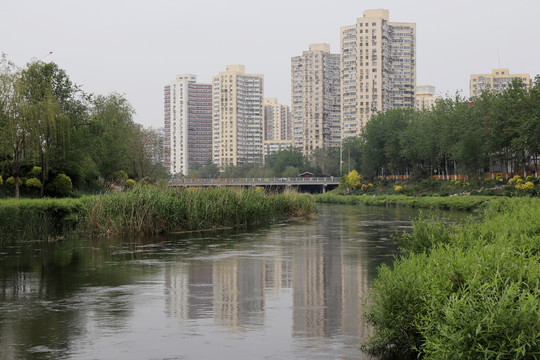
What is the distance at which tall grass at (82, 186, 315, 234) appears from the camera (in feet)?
84.0

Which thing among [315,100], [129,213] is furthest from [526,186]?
[315,100]

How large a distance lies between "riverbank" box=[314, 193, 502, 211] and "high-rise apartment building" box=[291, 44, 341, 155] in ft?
→ 331

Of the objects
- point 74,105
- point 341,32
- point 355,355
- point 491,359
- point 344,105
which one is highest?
point 341,32

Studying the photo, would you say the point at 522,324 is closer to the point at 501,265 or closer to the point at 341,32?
the point at 501,265

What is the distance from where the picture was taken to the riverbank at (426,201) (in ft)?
177

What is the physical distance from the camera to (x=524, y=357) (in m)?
5.54

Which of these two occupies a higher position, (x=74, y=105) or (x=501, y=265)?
(x=74, y=105)

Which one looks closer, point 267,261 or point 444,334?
point 444,334

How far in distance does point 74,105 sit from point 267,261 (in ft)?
134

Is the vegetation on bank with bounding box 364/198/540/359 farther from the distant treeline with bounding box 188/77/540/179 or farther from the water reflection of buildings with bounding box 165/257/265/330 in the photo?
the distant treeline with bounding box 188/77/540/179

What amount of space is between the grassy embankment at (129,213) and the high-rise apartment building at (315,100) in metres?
160

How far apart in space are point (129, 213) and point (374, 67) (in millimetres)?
146651

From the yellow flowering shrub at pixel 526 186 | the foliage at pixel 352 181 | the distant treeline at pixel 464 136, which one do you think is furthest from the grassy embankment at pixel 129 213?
the foliage at pixel 352 181

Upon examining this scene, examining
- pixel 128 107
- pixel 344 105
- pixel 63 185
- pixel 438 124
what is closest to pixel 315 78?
pixel 344 105
